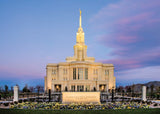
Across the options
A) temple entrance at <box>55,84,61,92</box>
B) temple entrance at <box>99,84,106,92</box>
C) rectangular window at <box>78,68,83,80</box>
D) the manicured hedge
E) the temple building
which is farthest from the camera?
temple entrance at <box>99,84,106,92</box>

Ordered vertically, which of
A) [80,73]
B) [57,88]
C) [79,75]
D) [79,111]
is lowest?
[57,88]

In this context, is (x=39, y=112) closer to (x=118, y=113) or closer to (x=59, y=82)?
(x=118, y=113)

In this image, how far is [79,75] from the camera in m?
49.6

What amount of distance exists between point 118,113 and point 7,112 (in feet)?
29.5

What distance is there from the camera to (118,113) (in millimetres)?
12789

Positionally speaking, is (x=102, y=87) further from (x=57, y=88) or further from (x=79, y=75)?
(x=57, y=88)

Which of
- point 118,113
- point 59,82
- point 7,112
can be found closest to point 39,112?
point 7,112

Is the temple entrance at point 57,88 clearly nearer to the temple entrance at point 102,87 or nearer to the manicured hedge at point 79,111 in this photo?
the temple entrance at point 102,87

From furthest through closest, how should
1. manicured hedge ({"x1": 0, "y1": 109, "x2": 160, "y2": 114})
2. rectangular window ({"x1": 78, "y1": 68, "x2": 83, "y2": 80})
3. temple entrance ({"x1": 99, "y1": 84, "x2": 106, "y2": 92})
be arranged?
temple entrance ({"x1": 99, "y1": 84, "x2": 106, "y2": 92}), rectangular window ({"x1": 78, "y1": 68, "x2": 83, "y2": 80}), manicured hedge ({"x1": 0, "y1": 109, "x2": 160, "y2": 114})

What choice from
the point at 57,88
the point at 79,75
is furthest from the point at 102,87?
the point at 57,88

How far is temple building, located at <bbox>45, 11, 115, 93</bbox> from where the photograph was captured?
4706 centimetres

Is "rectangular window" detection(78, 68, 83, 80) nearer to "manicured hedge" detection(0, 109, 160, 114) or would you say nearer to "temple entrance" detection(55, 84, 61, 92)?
"temple entrance" detection(55, 84, 61, 92)

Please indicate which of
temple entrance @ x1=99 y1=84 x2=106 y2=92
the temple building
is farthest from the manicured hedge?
temple entrance @ x1=99 y1=84 x2=106 y2=92

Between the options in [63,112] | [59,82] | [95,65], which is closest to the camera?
[63,112]
